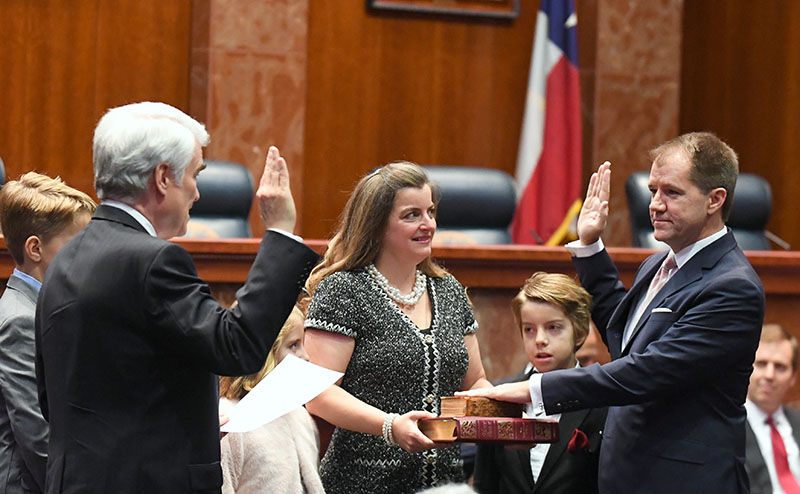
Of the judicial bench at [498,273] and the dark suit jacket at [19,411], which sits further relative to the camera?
the judicial bench at [498,273]

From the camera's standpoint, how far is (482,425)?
250 centimetres

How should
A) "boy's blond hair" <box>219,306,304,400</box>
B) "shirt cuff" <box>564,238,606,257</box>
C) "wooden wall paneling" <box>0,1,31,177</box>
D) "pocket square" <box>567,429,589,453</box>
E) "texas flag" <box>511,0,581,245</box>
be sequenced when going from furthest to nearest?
"texas flag" <box>511,0,581,245</box> → "wooden wall paneling" <box>0,1,31,177</box> → "shirt cuff" <box>564,238,606,257</box> → "pocket square" <box>567,429,589,453</box> → "boy's blond hair" <box>219,306,304,400</box>

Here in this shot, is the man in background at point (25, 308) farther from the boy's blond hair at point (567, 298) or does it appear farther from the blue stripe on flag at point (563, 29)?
the blue stripe on flag at point (563, 29)

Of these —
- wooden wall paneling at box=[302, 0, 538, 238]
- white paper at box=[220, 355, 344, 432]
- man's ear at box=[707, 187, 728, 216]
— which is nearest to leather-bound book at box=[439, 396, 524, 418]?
white paper at box=[220, 355, 344, 432]

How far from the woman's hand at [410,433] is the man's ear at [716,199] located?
2.78 feet

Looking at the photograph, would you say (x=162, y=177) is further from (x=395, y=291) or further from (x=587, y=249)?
(x=587, y=249)

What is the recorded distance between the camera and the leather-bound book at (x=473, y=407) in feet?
8.29

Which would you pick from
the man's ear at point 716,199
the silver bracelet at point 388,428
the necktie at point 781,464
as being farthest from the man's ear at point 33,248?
the necktie at point 781,464

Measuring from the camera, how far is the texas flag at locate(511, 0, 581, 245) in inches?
255

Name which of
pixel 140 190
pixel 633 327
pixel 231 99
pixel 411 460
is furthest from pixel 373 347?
pixel 231 99

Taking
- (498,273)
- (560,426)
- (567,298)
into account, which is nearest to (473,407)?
(560,426)

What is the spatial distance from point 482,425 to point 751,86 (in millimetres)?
5292

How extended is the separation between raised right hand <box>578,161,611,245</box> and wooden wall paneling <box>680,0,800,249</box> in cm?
412

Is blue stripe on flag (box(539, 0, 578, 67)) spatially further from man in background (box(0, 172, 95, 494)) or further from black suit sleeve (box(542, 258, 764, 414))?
man in background (box(0, 172, 95, 494))
